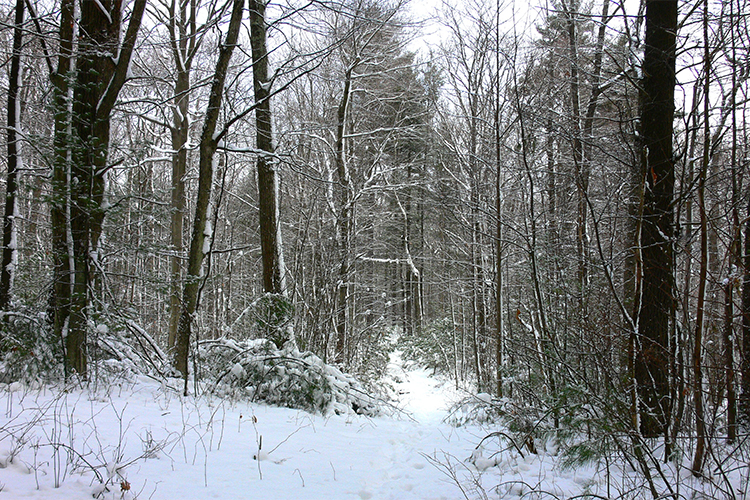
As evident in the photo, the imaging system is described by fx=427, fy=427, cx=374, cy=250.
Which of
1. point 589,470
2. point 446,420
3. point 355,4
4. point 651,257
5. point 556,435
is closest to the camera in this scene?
point 589,470

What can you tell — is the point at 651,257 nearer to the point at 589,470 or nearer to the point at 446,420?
the point at 589,470

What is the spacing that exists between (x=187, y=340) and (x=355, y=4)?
25.4 feet

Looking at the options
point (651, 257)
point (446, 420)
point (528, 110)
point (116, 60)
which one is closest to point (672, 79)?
point (528, 110)

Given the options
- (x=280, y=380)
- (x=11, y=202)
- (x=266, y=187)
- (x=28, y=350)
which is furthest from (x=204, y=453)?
(x=266, y=187)

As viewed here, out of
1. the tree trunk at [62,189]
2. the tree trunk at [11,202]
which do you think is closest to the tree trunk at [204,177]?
the tree trunk at [62,189]

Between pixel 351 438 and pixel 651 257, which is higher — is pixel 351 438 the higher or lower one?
the lower one

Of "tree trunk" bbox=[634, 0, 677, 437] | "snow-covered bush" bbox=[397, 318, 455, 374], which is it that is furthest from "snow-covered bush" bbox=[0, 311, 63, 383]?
"snow-covered bush" bbox=[397, 318, 455, 374]

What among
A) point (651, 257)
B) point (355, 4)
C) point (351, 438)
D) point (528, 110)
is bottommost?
point (351, 438)

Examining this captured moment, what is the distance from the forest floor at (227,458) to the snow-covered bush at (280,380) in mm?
438

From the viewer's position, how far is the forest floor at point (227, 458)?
2.29 m

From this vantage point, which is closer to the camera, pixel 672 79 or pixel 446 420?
pixel 672 79

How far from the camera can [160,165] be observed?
1727 cm

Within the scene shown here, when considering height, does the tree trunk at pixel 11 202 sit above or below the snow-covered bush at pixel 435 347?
above

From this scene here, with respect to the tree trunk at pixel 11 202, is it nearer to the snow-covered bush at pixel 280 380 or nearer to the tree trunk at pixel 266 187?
the snow-covered bush at pixel 280 380
